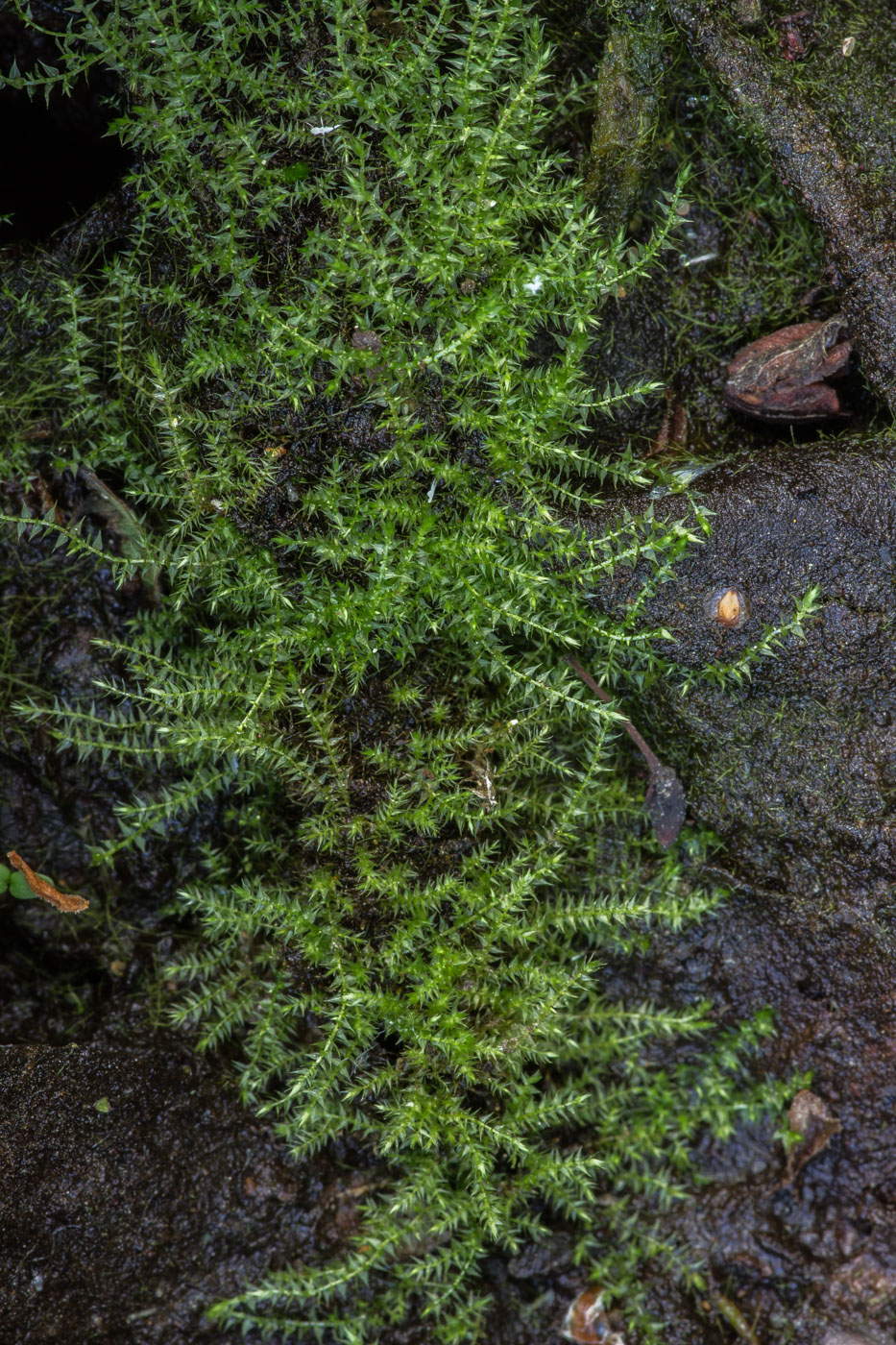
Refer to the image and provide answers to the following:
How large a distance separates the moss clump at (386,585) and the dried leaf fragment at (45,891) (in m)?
0.30

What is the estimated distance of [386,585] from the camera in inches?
108

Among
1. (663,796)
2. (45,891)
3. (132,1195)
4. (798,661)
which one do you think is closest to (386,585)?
(663,796)

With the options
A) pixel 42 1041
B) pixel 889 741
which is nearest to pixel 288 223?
pixel 889 741

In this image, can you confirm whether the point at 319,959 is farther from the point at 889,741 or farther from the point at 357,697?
the point at 889,741

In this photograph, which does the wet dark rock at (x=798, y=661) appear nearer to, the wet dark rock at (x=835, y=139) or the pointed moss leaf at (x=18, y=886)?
the wet dark rock at (x=835, y=139)

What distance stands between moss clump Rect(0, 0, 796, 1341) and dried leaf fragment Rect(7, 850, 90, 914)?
0.97 ft

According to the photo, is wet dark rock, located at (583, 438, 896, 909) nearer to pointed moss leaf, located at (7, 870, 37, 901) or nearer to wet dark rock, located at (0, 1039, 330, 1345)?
wet dark rock, located at (0, 1039, 330, 1345)

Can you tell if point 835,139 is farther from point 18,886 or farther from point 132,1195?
point 132,1195

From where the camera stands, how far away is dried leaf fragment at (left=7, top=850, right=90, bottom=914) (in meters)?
3.00

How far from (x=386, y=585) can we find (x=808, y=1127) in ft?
7.10

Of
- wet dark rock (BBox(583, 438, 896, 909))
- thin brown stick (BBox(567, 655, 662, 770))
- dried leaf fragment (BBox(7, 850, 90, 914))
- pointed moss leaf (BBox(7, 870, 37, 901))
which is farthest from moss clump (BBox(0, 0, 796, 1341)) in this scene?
pointed moss leaf (BBox(7, 870, 37, 901))

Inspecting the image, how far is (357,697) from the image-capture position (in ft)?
9.50

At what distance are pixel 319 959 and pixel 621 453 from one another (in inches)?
73.9

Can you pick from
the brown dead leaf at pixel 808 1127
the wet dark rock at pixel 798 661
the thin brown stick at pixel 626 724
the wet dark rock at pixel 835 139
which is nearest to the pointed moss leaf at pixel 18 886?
the thin brown stick at pixel 626 724
